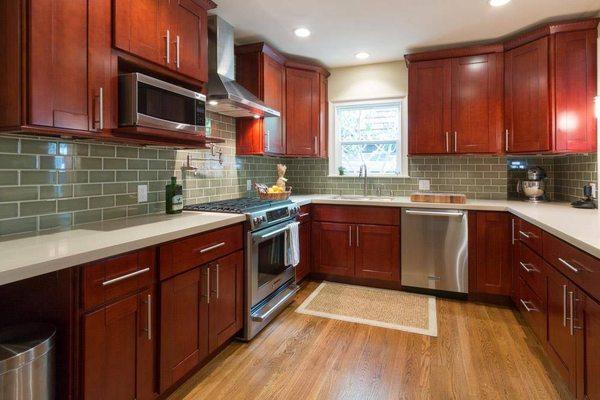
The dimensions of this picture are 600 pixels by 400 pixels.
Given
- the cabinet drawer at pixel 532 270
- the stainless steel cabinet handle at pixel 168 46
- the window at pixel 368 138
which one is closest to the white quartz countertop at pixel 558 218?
the cabinet drawer at pixel 532 270

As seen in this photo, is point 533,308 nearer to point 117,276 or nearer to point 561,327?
point 561,327

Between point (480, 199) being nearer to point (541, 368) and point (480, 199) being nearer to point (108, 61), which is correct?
point (541, 368)

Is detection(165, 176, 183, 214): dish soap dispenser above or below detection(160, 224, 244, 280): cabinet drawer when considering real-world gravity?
above

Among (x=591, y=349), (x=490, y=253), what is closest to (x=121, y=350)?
(x=591, y=349)

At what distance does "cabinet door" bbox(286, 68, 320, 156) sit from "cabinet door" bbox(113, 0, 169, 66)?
1808mm

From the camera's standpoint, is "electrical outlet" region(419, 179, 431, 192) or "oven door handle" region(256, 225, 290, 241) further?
"electrical outlet" region(419, 179, 431, 192)

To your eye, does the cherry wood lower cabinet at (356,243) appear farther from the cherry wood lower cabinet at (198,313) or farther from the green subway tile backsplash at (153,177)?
the cherry wood lower cabinet at (198,313)

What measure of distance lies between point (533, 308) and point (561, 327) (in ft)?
1.86

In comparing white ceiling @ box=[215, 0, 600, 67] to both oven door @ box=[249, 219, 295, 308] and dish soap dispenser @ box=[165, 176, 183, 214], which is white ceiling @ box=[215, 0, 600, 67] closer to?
dish soap dispenser @ box=[165, 176, 183, 214]

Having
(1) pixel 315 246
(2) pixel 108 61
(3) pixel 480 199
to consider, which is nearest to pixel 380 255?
(1) pixel 315 246

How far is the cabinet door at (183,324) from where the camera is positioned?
1.70 m

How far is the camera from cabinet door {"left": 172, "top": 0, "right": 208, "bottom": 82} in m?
2.15

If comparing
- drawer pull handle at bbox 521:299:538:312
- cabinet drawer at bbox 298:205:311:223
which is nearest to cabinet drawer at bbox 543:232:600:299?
drawer pull handle at bbox 521:299:538:312

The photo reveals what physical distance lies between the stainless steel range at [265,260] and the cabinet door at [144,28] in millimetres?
1075
